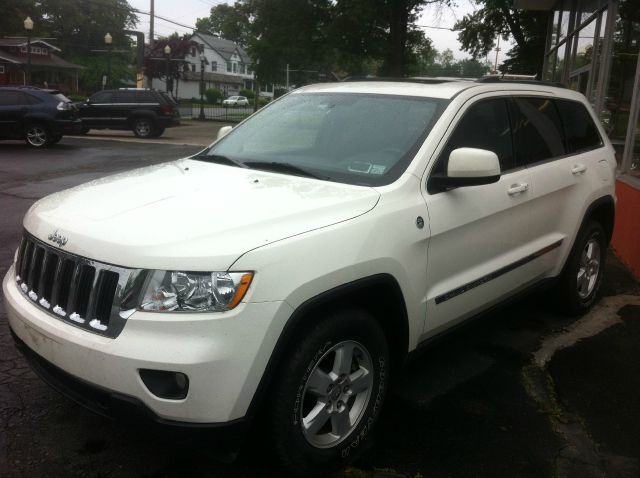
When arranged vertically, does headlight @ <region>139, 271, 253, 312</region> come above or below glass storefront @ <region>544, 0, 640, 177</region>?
below

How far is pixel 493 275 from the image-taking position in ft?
11.9

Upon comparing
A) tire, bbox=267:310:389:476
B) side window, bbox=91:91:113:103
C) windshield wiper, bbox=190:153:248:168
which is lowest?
tire, bbox=267:310:389:476

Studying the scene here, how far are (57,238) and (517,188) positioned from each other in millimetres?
2621

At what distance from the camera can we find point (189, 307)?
227 cm

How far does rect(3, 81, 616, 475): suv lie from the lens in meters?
2.27

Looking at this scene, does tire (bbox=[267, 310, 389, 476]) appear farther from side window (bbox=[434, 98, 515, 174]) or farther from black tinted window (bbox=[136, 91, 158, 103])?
black tinted window (bbox=[136, 91, 158, 103])

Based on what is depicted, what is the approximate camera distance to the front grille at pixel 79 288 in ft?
7.59

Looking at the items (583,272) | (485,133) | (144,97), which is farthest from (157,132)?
(485,133)

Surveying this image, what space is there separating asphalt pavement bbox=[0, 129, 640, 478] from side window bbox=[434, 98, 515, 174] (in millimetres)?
994

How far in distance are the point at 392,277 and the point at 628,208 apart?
15.6ft

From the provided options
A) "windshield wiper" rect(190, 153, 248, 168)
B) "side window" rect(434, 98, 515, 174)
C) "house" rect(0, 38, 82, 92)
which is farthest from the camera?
"house" rect(0, 38, 82, 92)

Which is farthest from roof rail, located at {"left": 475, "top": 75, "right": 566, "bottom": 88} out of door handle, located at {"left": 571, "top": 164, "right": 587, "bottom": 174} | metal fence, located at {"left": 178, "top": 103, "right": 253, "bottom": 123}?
metal fence, located at {"left": 178, "top": 103, "right": 253, "bottom": 123}

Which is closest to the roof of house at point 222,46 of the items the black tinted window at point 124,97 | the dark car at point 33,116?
the black tinted window at point 124,97

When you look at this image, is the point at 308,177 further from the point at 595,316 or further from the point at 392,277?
the point at 595,316
